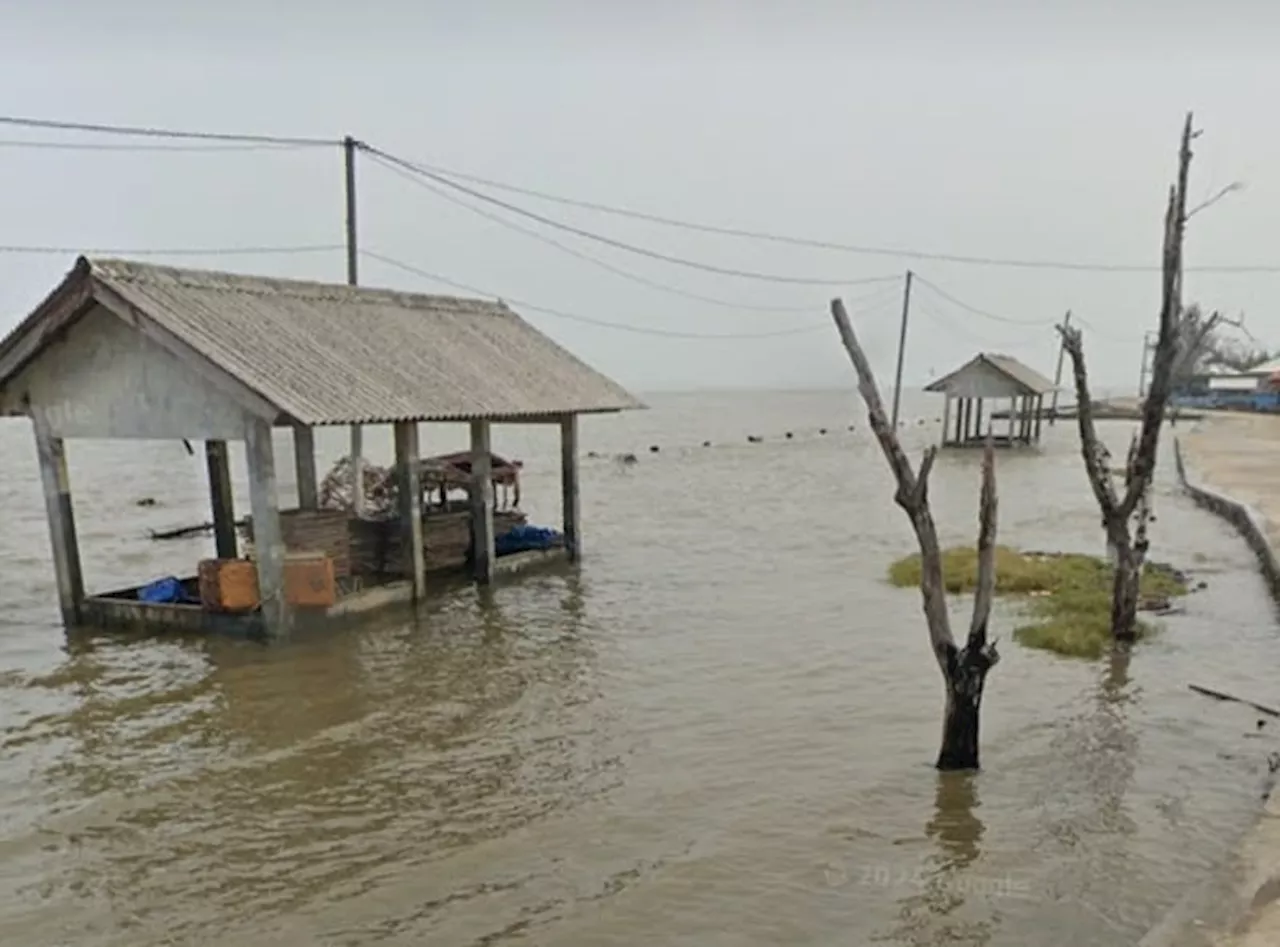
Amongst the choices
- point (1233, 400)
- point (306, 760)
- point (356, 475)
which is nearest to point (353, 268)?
point (356, 475)

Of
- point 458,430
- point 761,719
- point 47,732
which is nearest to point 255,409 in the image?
point 47,732

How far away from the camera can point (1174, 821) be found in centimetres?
839

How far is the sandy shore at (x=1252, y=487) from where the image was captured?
5.72m

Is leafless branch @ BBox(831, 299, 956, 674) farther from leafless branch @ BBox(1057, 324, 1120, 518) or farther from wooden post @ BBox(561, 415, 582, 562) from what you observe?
wooden post @ BBox(561, 415, 582, 562)

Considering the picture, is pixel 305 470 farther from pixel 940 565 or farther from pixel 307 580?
pixel 940 565

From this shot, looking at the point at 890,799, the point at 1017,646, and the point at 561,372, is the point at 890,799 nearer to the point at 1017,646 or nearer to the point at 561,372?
the point at 1017,646

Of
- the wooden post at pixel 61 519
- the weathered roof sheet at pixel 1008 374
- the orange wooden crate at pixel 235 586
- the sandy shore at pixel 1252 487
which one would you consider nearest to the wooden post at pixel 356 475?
the wooden post at pixel 61 519

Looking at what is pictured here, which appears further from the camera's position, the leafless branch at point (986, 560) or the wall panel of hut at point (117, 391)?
the wall panel of hut at point (117, 391)

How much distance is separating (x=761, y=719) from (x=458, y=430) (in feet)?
286

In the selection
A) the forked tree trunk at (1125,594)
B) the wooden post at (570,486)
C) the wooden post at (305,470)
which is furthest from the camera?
the wooden post at (570,486)

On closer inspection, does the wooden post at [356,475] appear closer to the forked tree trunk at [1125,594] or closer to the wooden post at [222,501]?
the wooden post at [222,501]

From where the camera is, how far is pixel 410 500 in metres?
15.5

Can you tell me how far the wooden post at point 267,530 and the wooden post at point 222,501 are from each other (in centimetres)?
401

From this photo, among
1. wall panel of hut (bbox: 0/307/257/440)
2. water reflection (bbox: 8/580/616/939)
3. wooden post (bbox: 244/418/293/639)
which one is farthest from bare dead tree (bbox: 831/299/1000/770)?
wall panel of hut (bbox: 0/307/257/440)
